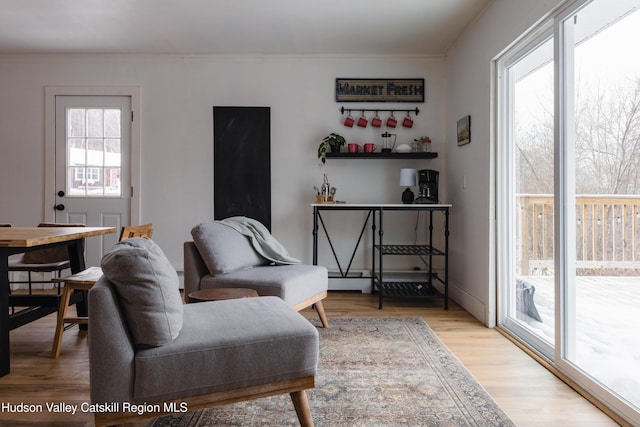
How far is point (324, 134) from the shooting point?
399 centimetres

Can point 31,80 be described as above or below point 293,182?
above

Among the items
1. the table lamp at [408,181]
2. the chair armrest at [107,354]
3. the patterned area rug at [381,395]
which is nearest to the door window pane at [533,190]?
the patterned area rug at [381,395]

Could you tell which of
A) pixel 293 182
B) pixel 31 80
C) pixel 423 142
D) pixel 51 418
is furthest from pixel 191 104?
pixel 51 418

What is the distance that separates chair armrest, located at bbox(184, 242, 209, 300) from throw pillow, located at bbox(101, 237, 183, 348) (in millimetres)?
1257

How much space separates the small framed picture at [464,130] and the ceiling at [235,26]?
2.65ft

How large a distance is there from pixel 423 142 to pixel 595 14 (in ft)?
6.69

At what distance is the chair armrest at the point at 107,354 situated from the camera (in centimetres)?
124

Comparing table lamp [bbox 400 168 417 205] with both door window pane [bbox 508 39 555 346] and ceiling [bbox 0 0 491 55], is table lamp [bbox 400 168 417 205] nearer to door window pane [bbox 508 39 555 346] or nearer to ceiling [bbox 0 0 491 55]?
door window pane [bbox 508 39 555 346]

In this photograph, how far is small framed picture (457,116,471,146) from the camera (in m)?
3.27

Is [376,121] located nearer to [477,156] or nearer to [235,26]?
[477,156]

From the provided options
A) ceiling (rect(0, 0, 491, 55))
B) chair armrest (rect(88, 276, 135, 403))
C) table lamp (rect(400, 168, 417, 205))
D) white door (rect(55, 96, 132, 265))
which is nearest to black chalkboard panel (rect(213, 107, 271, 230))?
ceiling (rect(0, 0, 491, 55))

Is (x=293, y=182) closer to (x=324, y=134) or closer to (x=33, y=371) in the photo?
(x=324, y=134)

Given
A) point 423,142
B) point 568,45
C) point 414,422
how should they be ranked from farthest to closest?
1. point 423,142
2. point 568,45
3. point 414,422

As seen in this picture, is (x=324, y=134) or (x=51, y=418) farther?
(x=324, y=134)
